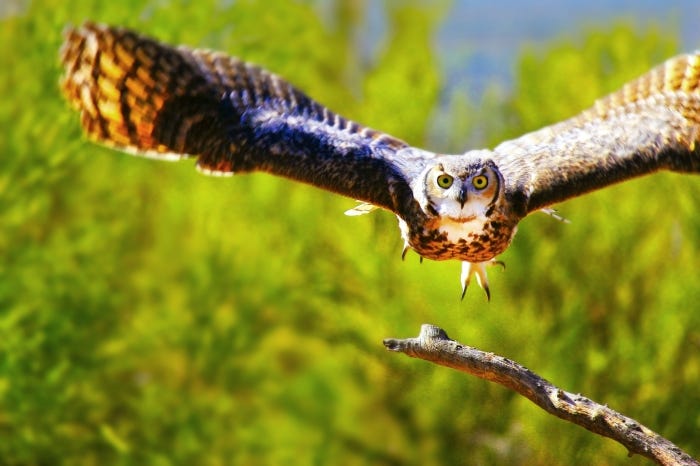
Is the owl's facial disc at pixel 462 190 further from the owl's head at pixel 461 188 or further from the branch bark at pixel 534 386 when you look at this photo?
the branch bark at pixel 534 386

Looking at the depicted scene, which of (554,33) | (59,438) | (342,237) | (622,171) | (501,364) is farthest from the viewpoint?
(554,33)

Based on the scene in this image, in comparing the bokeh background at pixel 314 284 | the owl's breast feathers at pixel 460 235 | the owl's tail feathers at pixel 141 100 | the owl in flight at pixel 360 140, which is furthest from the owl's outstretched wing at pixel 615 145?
the bokeh background at pixel 314 284

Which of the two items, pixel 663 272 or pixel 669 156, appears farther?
pixel 663 272

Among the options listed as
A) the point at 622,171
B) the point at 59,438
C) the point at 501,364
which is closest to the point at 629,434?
the point at 501,364

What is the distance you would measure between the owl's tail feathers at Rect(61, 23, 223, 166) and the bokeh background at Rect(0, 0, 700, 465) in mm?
3868

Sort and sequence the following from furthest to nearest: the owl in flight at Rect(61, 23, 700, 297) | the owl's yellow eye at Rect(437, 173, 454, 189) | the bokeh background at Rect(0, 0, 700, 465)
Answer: the bokeh background at Rect(0, 0, 700, 465) → the owl in flight at Rect(61, 23, 700, 297) → the owl's yellow eye at Rect(437, 173, 454, 189)

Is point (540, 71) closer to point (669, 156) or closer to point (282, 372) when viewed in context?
point (282, 372)

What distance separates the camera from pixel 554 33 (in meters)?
15.9

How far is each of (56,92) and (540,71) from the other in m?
6.67

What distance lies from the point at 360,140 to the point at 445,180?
63 centimetres

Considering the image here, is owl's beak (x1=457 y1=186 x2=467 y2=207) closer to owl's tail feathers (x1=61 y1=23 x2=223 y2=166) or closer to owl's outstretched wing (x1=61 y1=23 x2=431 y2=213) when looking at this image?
owl's outstretched wing (x1=61 y1=23 x2=431 y2=213)

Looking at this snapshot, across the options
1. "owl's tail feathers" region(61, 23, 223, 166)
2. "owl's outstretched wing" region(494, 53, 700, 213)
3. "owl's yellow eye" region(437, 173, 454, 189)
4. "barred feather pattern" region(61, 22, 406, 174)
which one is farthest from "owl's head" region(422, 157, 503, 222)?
"owl's tail feathers" region(61, 23, 223, 166)

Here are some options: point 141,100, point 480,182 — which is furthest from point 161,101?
point 480,182

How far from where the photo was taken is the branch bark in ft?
11.5
